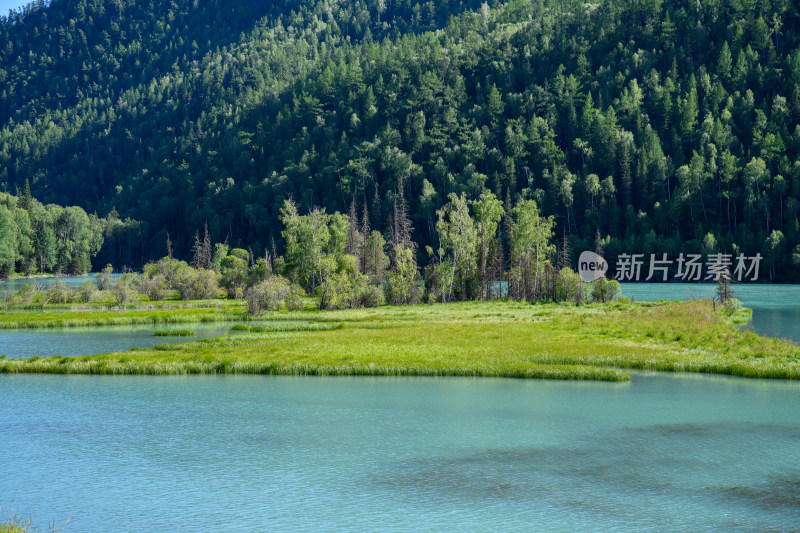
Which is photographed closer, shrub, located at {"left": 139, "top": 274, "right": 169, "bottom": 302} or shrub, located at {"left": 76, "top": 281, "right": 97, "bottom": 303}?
shrub, located at {"left": 76, "top": 281, "right": 97, "bottom": 303}

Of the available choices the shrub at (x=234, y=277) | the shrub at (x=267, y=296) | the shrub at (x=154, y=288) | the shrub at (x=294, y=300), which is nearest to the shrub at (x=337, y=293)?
the shrub at (x=294, y=300)

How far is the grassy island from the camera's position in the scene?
54.9 m

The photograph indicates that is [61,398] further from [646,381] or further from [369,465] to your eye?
[646,381]

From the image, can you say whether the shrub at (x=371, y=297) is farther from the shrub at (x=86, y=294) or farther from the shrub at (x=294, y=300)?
the shrub at (x=86, y=294)

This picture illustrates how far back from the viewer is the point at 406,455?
1369 inches

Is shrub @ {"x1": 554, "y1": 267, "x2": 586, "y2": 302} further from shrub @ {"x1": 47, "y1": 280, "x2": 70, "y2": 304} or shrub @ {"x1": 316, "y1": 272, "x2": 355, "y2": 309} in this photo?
shrub @ {"x1": 47, "y1": 280, "x2": 70, "y2": 304}

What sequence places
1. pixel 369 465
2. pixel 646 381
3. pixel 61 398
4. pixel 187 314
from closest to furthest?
pixel 369 465, pixel 61 398, pixel 646 381, pixel 187 314

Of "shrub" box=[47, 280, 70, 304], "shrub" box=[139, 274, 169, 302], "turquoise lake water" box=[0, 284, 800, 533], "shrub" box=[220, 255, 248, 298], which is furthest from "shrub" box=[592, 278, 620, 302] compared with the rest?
"shrub" box=[47, 280, 70, 304]

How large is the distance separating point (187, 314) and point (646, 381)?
69686 millimetres

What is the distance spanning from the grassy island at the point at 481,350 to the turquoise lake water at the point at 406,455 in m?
3.79

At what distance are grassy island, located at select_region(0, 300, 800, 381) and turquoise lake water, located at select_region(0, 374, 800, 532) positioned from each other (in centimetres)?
379

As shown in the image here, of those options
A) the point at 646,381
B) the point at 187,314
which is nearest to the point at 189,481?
the point at 646,381

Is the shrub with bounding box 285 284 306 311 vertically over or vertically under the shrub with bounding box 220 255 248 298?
under

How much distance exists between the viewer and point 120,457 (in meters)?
34.6
